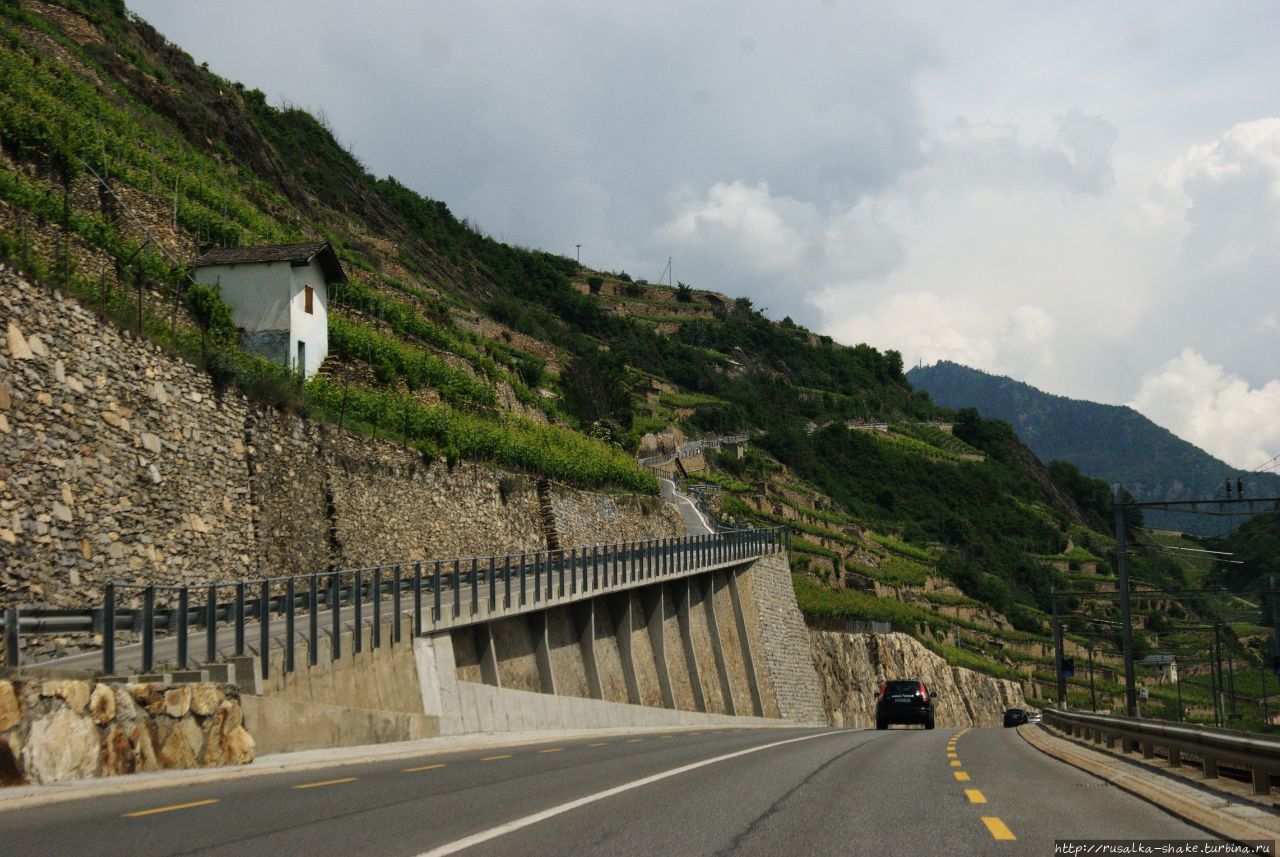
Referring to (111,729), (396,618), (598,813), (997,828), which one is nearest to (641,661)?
(396,618)

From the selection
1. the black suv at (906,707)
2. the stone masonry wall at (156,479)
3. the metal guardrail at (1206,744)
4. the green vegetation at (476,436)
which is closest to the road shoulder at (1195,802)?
the metal guardrail at (1206,744)

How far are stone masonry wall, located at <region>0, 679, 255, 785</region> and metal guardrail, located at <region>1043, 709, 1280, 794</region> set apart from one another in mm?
11672

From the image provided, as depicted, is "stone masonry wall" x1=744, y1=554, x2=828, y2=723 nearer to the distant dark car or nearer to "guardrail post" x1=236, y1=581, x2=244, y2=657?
the distant dark car

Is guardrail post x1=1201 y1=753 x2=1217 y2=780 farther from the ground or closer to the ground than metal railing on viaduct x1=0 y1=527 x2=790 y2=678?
closer to the ground

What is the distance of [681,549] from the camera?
51.7 metres

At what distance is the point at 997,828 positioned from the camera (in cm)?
1043

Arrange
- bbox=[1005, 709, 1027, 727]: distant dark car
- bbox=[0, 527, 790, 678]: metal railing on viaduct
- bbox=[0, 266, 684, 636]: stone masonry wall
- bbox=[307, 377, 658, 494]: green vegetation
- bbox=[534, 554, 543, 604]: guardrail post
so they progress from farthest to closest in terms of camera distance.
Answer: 1. bbox=[1005, 709, 1027, 727]: distant dark car
2. bbox=[307, 377, 658, 494]: green vegetation
3. bbox=[534, 554, 543, 604]: guardrail post
4. bbox=[0, 266, 684, 636]: stone masonry wall
5. bbox=[0, 527, 790, 678]: metal railing on viaduct

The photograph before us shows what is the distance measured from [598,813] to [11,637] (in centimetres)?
679

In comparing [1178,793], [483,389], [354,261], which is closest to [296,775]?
[1178,793]

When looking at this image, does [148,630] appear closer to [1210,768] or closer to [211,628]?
[211,628]

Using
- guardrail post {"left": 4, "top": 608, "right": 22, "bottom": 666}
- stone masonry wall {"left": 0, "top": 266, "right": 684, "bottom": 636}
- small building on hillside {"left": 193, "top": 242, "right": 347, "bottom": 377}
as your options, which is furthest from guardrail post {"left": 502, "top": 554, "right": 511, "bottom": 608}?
guardrail post {"left": 4, "top": 608, "right": 22, "bottom": 666}

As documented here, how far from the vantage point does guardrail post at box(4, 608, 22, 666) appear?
13.3 metres

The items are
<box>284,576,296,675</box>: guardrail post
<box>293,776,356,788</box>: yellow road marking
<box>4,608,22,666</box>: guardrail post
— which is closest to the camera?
<box>4,608,22,666</box>: guardrail post

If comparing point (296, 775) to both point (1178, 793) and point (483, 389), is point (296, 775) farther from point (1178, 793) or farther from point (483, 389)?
point (483, 389)
